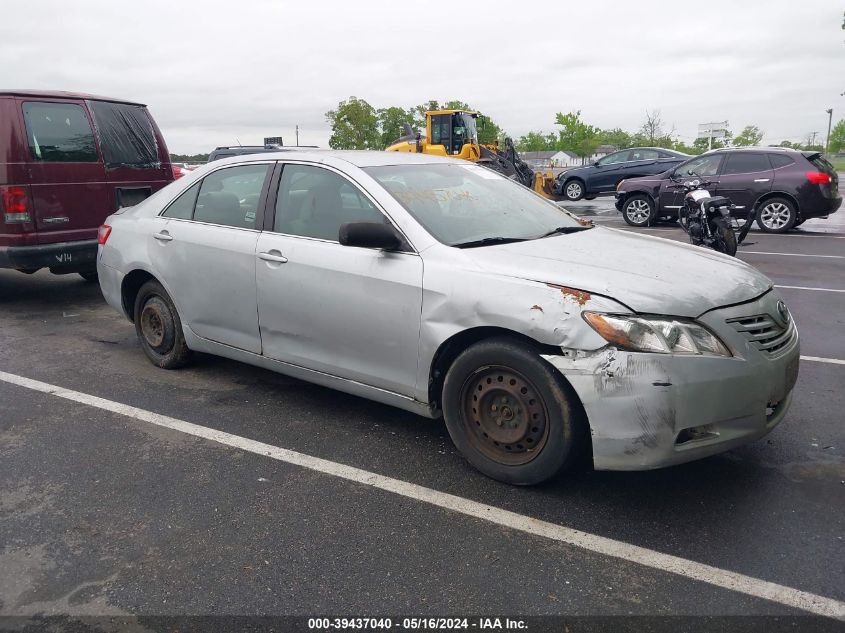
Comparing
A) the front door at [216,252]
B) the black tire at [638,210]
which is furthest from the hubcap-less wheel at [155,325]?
the black tire at [638,210]

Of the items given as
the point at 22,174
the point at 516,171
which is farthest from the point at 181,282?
the point at 516,171

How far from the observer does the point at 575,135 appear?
79.9m

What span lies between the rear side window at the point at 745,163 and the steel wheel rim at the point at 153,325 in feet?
37.3

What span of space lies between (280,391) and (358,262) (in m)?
1.42

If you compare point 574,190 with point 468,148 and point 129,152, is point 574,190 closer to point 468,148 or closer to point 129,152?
point 468,148

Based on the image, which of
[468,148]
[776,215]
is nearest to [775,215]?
[776,215]

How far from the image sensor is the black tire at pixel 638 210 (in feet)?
47.2

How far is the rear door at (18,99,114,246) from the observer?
22.4ft

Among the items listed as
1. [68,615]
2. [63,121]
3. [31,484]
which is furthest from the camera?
[63,121]

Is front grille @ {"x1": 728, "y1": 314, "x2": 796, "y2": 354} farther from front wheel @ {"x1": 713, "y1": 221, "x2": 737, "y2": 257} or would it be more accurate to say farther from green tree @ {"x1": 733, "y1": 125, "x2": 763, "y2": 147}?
green tree @ {"x1": 733, "y1": 125, "x2": 763, "y2": 147}

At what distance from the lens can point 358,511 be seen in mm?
3178

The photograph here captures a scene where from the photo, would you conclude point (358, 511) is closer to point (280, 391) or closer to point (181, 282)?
point (280, 391)

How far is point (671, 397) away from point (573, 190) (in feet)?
63.0

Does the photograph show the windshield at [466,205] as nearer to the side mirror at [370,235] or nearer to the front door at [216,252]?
the side mirror at [370,235]
